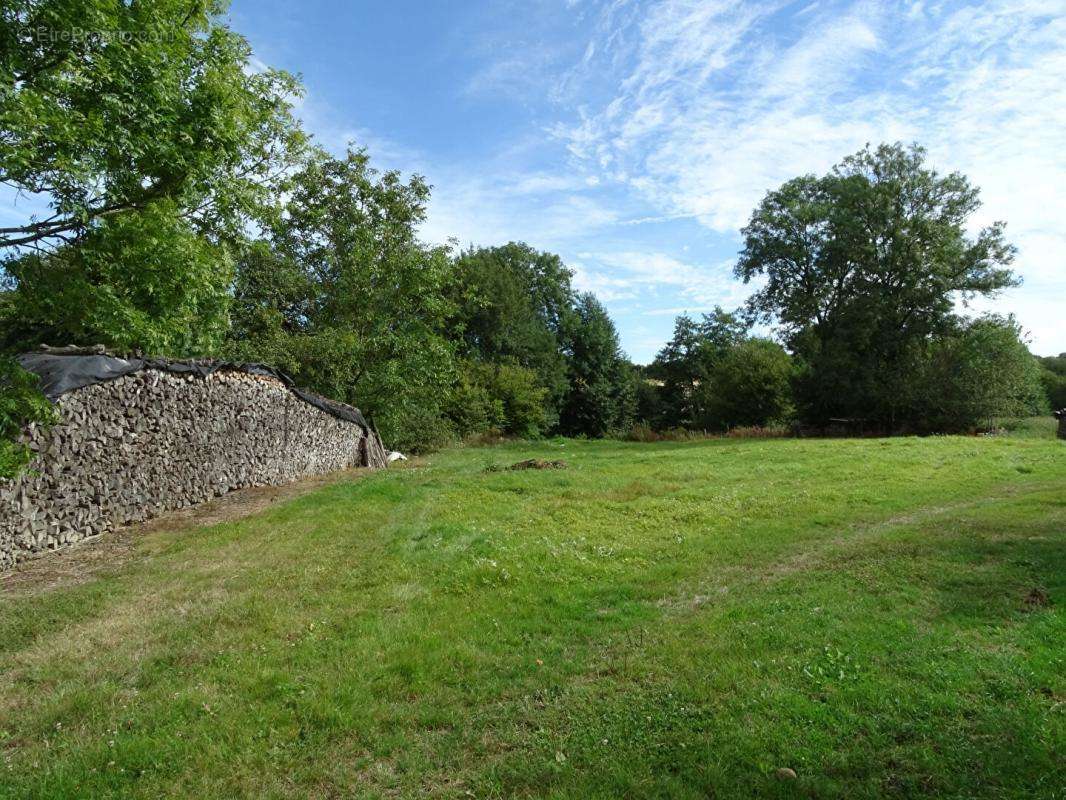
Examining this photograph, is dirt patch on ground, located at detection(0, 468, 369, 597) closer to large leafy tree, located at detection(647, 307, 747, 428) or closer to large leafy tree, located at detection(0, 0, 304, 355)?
large leafy tree, located at detection(0, 0, 304, 355)

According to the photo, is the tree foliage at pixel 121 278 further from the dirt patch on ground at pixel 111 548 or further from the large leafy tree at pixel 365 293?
the large leafy tree at pixel 365 293

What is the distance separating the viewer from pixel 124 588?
6582mm

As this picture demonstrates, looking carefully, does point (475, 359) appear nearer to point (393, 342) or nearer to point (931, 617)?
point (393, 342)

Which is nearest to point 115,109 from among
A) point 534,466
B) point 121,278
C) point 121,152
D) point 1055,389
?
point 121,152

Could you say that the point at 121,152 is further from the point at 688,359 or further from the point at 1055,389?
the point at 1055,389

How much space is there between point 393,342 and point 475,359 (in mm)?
22265

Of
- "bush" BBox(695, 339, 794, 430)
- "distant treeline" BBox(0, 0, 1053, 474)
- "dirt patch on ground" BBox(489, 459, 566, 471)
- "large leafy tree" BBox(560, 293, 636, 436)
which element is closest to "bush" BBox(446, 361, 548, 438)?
"distant treeline" BBox(0, 0, 1053, 474)

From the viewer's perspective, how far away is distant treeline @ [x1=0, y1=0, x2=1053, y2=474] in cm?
626

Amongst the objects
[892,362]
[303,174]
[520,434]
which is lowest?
[520,434]

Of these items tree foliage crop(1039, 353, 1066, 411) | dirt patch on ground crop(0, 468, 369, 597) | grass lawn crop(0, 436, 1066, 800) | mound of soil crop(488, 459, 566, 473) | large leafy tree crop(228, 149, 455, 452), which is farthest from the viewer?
tree foliage crop(1039, 353, 1066, 411)

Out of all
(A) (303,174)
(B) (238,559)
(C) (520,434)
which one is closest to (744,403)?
(C) (520,434)

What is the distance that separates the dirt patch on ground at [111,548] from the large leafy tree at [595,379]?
38602 millimetres

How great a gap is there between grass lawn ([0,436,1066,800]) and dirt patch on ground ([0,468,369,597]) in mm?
297

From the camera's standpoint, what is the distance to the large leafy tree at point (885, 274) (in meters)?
32.2
